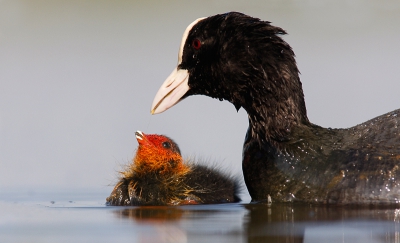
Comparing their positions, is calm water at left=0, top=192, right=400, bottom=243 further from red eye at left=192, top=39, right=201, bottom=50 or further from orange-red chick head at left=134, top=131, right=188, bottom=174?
red eye at left=192, top=39, right=201, bottom=50

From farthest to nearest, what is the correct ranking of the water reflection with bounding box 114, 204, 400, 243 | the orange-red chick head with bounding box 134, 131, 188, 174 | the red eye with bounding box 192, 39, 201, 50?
the orange-red chick head with bounding box 134, 131, 188, 174 < the red eye with bounding box 192, 39, 201, 50 < the water reflection with bounding box 114, 204, 400, 243

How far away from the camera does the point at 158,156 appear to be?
636cm

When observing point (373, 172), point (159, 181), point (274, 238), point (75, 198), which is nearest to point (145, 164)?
point (159, 181)

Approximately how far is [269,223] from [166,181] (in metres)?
2.12

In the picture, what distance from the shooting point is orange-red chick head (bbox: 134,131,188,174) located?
249 inches

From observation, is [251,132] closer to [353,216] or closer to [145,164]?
[145,164]

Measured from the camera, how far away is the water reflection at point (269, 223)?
3.66 metres

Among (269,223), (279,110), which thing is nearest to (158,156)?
(279,110)

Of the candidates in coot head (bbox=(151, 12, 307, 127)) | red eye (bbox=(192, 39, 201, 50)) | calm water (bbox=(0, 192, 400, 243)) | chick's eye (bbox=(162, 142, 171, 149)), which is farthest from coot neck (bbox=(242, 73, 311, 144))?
chick's eye (bbox=(162, 142, 171, 149))

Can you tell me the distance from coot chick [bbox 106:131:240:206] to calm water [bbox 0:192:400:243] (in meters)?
0.54

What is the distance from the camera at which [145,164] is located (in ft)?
20.8

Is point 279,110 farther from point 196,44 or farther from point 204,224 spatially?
Answer: point 204,224

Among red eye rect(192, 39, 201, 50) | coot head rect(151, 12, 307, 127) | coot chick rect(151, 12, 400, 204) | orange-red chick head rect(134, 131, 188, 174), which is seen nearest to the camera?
coot chick rect(151, 12, 400, 204)

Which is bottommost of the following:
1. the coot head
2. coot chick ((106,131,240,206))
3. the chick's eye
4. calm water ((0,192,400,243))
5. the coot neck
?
calm water ((0,192,400,243))
